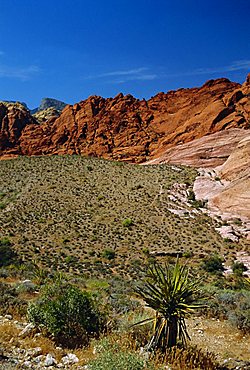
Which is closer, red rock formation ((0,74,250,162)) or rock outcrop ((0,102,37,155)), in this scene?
A: red rock formation ((0,74,250,162))

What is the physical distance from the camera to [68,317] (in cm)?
865

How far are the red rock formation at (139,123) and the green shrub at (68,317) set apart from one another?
1731 inches

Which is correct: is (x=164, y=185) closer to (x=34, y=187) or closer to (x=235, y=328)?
(x=34, y=187)

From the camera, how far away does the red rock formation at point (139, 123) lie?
5281 cm

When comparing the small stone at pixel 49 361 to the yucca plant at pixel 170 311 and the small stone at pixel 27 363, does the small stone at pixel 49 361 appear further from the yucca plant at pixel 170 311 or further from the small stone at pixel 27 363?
the yucca plant at pixel 170 311

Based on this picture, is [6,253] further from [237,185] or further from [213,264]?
[237,185]

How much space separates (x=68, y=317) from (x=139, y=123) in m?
57.2

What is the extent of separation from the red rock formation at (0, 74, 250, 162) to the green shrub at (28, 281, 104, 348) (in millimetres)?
43965

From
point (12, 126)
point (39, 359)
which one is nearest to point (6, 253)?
point (39, 359)

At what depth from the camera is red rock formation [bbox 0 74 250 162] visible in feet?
173

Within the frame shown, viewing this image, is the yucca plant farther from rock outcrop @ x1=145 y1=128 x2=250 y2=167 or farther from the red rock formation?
the red rock formation

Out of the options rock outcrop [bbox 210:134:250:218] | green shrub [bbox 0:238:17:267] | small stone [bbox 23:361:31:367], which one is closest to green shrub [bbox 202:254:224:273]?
rock outcrop [bbox 210:134:250:218]

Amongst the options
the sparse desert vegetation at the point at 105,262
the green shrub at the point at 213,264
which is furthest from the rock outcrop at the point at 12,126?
the green shrub at the point at 213,264

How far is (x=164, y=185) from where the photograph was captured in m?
37.3
